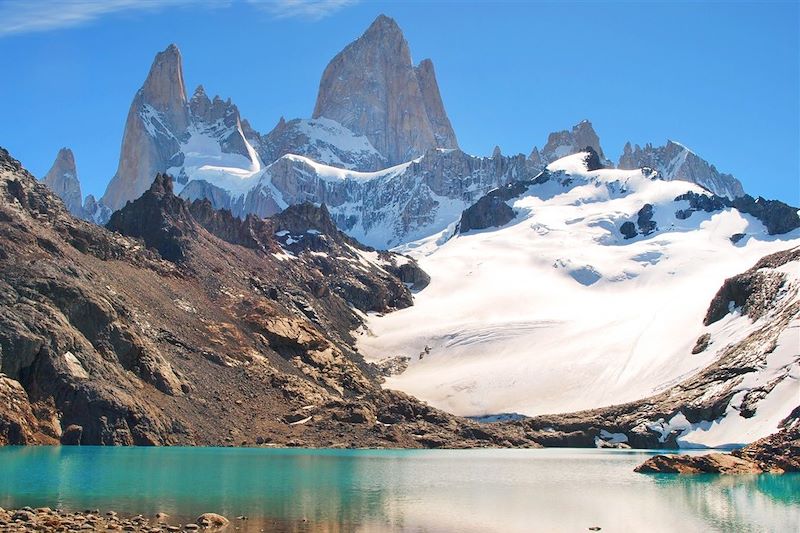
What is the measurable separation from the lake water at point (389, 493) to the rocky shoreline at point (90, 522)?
1384 millimetres

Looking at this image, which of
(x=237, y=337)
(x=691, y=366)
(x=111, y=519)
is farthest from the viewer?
(x=691, y=366)

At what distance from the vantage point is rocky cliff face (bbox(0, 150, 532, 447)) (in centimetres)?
9956

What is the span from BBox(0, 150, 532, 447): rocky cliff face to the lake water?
11.5 metres

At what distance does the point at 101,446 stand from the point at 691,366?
3818 inches

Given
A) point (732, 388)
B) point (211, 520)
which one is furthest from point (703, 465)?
point (211, 520)

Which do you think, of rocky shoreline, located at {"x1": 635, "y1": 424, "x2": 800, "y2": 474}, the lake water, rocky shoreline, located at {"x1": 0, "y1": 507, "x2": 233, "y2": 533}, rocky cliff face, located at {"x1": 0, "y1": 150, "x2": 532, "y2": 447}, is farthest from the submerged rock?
rocky cliff face, located at {"x1": 0, "y1": 150, "x2": 532, "y2": 447}

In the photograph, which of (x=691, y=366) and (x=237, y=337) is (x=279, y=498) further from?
(x=691, y=366)

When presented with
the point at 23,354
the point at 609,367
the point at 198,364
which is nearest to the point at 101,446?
the point at 23,354

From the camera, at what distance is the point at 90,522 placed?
43.3 metres

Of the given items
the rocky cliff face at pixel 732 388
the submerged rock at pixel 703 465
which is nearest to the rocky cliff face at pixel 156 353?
the rocky cliff face at pixel 732 388

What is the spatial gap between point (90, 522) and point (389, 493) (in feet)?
74.6

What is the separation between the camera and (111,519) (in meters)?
44.7

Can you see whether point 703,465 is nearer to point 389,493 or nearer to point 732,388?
point 389,493

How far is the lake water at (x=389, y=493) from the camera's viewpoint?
4925 cm
